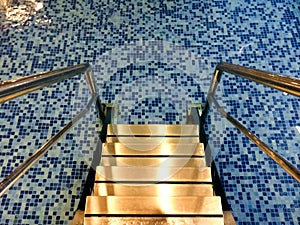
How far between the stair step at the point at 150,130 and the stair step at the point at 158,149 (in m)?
0.21

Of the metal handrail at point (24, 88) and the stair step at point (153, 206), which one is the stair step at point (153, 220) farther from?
the metal handrail at point (24, 88)

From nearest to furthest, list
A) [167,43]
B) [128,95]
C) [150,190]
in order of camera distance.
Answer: [150,190] → [128,95] → [167,43]

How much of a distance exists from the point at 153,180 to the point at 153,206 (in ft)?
1.51

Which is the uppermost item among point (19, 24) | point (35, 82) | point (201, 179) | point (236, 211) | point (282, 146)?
point (35, 82)

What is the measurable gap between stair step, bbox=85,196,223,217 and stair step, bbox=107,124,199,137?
45.5 inches

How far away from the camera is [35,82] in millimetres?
1541

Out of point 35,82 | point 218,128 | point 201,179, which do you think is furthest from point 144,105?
point 35,82

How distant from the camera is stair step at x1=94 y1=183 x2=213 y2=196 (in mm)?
2414

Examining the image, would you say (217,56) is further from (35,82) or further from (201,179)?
(35,82)

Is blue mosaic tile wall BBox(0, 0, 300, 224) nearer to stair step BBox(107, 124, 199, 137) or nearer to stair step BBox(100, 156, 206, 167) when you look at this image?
stair step BBox(107, 124, 199, 137)

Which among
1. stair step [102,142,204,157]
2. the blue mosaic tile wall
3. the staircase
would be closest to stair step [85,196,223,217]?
the staircase

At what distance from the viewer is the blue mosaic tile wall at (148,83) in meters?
3.17

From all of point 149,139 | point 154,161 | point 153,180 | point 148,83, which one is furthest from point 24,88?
point 148,83

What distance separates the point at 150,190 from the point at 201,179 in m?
0.43
